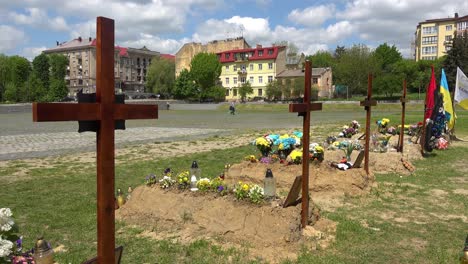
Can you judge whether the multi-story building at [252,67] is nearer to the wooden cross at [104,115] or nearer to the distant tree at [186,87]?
the distant tree at [186,87]

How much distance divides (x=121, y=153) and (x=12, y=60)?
97798mm

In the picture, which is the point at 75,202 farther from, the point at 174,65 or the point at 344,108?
the point at 174,65

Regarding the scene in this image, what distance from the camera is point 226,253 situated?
16.1 feet

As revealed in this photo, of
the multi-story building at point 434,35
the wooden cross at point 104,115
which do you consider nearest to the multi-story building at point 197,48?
the multi-story building at point 434,35

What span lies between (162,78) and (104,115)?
91.3 m

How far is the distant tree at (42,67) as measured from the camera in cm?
10131

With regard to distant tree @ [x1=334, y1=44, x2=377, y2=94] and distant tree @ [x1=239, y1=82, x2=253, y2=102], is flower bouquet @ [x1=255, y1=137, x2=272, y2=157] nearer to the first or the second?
distant tree @ [x1=334, y1=44, x2=377, y2=94]

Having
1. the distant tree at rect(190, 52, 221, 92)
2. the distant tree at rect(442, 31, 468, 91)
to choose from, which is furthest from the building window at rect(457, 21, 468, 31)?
the distant tree at rect(190, 52, 221, 92)

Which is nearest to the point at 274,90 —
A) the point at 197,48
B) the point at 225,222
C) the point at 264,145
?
the point at 197,48

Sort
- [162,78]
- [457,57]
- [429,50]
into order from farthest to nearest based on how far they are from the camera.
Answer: [429,50] → [162,78] → [457,57]

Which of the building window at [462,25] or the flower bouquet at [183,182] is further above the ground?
the building window at [462,25]

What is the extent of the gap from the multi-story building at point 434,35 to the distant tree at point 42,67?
97.1 meters

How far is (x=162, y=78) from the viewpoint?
91688mm

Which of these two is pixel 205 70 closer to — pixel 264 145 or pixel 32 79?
pixel 32 79
